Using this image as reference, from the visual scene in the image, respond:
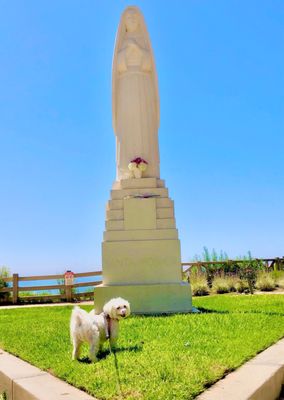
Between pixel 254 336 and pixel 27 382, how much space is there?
302 centimetres

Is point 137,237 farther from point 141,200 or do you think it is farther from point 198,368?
point 198,368

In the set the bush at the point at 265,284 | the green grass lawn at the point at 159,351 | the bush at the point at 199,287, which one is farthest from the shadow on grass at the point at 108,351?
the bush at the point at 265,284

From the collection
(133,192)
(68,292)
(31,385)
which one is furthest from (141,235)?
(68,292)

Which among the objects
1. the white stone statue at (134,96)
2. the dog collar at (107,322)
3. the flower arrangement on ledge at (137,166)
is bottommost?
the dog collar at (107,322)

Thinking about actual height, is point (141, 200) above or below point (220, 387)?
above

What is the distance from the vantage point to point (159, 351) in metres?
4.59

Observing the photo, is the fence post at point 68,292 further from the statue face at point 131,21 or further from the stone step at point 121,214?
the statue face at point 131,21

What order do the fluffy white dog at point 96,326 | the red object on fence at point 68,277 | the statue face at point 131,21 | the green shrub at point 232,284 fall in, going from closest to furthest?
the fluffy white dog at point 96,326, the statue face at point 131,21, the red object on fence at point 68,277, the green shrub at point 232,284

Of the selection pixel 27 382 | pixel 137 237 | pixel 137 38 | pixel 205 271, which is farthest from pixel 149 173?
pixel 205 271

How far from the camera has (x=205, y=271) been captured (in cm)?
1780

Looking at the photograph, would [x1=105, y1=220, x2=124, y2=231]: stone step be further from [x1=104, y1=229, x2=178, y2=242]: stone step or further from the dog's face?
the dog's face

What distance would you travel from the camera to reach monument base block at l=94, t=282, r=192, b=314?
28.9 ft

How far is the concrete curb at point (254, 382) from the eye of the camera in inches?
125

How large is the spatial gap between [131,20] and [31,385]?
970 centimetres
